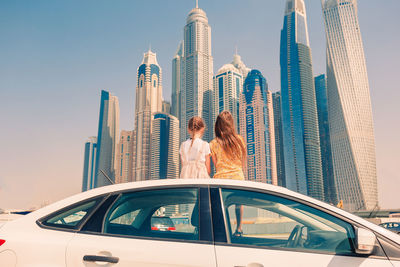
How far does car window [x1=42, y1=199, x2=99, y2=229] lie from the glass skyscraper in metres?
160

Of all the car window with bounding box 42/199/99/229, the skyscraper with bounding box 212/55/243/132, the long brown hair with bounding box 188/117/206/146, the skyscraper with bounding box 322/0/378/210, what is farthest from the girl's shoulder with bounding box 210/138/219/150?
the skyscraper with bounding box 212/55/243/132

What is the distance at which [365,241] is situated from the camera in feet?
6.51

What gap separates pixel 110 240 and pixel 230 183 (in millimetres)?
935

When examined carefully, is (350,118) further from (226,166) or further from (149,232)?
(149,232)

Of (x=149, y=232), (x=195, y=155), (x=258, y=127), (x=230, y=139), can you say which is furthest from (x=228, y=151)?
(x=258, y=127)

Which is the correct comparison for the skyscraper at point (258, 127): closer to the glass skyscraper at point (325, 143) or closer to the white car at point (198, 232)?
the glass skyscraper at point (325, 143)

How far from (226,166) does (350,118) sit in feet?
424

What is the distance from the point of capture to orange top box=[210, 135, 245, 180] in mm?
4227

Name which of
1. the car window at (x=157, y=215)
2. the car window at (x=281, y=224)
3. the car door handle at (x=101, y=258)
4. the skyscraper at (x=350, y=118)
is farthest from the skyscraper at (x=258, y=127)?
the car door handle at (x=101, y=258)

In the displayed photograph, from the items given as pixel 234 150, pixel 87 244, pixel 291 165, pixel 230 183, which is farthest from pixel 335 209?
pixel 291 165

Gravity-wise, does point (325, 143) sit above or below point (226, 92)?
below

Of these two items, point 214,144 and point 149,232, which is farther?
point 214,144

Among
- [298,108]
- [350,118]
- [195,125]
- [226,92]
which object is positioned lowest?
[195,125]

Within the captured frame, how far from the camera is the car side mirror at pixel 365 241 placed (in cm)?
199
